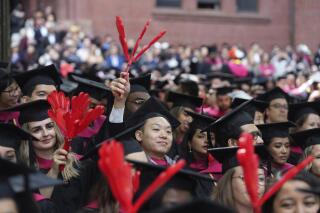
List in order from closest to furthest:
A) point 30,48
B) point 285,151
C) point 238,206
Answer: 1. point 238,206
2. point 285,151
3. point 30,48

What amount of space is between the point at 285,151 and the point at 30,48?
1252 cm

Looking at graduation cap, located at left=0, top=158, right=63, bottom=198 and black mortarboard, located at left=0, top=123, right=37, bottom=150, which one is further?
black mortarboard, located at left=0, top=123, right=37, bottom=150

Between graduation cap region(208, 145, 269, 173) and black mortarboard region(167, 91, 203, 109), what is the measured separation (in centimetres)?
345

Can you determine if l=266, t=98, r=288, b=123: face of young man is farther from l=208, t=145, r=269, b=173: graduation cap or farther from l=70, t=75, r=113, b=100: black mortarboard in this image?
l=208, t=145, r=269, b=173: graduation cap

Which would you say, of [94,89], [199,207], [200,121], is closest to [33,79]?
[94,89]

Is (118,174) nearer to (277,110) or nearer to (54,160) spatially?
(54,160)

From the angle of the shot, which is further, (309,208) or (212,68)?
(212,68)

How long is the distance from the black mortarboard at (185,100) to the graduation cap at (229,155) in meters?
3.45

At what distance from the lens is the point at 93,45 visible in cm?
2117

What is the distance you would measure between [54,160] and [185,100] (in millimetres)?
3902

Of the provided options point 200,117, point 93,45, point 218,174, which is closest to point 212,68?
point 93,45

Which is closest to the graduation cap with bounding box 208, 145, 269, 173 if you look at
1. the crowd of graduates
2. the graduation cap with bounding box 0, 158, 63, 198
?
the crowd of graduates

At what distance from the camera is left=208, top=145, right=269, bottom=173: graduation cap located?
6340 millimetres

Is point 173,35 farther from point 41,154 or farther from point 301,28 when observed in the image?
point 41,154
